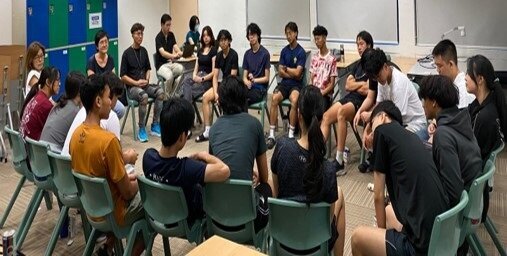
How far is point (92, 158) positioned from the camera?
2.31 m

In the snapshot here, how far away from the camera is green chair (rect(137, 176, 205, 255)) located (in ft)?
7.20

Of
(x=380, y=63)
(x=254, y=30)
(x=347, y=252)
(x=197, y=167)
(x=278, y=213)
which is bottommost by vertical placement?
(x=347, y=252)

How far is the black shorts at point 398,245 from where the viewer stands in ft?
6.60

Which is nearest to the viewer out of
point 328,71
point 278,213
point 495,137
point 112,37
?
point 278,213

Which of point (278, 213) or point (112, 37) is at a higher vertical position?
point (112, 37)

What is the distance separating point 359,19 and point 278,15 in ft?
4.20

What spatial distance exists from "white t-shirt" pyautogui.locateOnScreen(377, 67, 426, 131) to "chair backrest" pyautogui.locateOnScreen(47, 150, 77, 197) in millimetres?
2348

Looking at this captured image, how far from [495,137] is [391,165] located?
106 cm

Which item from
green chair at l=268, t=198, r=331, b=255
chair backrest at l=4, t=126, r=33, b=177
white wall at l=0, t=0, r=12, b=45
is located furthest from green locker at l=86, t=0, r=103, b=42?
green chair at l=268, t=198, r=331, b=255

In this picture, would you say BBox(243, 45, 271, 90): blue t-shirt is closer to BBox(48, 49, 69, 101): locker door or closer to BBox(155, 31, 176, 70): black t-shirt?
BBox(155, 31, 176, 70): black t-shirt

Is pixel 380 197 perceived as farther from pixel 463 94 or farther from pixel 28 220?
pixel 28 220

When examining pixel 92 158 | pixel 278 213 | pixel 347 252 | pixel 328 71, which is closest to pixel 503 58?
pixel 328 71

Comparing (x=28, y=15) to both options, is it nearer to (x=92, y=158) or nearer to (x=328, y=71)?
(x=328, y=71)

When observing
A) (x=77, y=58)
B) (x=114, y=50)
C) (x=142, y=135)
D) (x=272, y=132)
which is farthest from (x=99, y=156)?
(x=114, y=50)
